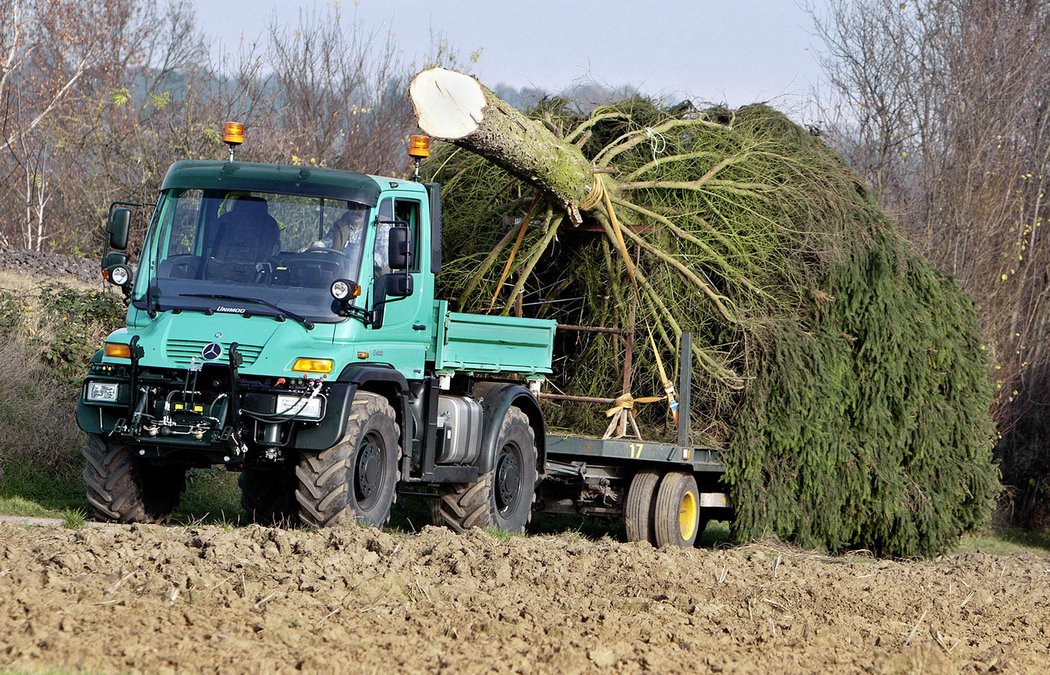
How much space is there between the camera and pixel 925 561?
1404 cm

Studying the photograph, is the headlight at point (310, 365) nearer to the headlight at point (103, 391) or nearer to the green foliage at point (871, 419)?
the headlight at point (103, 391)

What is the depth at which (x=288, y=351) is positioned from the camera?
30.8ft

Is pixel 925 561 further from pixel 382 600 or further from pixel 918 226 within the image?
pixel 918 226

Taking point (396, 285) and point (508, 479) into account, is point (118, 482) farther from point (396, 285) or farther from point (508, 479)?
point (508, 479)

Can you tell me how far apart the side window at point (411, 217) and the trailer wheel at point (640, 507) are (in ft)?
11.1

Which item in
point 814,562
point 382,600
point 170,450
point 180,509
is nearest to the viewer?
point 382,600

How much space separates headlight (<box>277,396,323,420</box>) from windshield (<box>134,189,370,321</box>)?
0.68m

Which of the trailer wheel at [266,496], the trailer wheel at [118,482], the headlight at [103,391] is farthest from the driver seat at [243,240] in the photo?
the trailer wheel at [266,496]

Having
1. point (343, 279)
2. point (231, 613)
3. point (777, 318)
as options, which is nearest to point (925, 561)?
point (777, 318)

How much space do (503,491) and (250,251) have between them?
3.24 m

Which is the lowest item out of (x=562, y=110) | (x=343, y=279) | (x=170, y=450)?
(x=170, y=450)

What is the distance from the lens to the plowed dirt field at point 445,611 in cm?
616

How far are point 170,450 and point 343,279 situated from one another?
65.9 inches

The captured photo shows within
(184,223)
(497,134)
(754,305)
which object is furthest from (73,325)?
(754,305)
